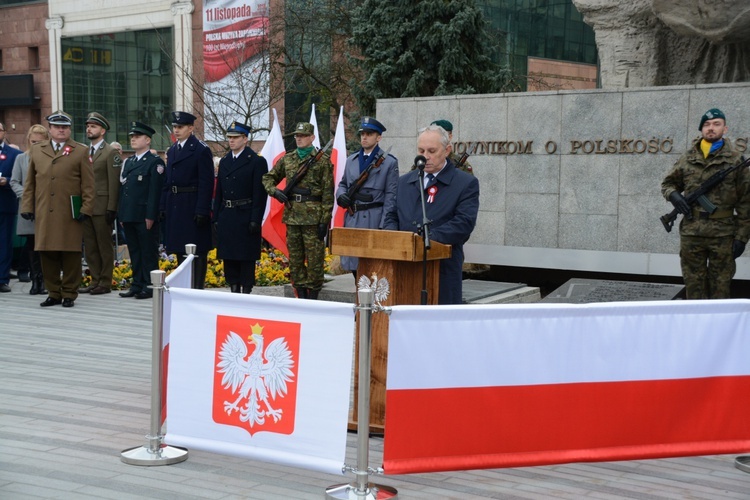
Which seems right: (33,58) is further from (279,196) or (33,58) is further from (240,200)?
(279,196)

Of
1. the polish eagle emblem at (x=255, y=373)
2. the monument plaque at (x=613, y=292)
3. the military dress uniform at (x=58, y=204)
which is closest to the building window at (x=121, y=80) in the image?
the military dress uniform at (x=58, y=204)

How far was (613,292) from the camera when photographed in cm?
941

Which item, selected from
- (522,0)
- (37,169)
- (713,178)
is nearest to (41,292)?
(37,169)

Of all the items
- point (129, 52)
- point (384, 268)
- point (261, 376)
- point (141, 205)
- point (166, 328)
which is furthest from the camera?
point (129, 52)

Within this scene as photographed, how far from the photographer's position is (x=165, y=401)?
5160 millimetres

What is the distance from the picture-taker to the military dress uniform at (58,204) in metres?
10.8

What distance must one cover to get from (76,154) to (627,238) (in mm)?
6287

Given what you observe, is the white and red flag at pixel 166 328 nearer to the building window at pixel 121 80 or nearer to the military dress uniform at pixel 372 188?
the military dress uniform at pixel 372 188

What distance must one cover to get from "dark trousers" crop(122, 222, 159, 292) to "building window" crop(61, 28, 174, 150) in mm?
33449

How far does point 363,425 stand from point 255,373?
1.85ft

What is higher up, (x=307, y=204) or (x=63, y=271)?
(x=307, y=204)

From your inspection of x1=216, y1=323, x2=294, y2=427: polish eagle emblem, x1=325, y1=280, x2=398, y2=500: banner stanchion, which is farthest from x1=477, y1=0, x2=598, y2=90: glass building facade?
x1=325, y1=280, x2=398, y2=500: banner stanchion

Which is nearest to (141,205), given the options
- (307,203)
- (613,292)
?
(307,203)

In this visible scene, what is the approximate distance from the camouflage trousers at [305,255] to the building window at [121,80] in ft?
119
